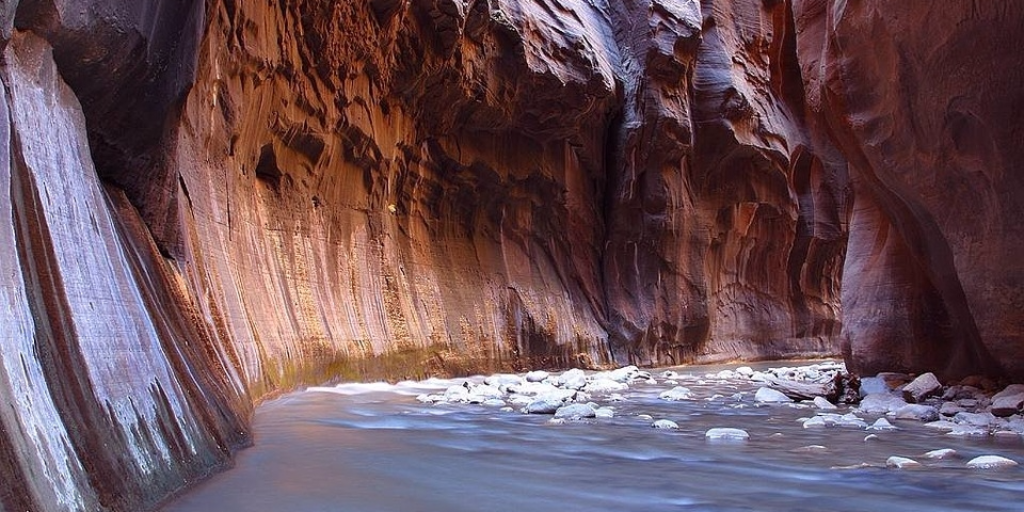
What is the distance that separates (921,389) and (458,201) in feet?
26.1

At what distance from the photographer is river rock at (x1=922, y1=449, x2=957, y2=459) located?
3693 millimetres

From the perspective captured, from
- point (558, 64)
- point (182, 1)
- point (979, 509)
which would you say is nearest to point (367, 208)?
point (558, 64)

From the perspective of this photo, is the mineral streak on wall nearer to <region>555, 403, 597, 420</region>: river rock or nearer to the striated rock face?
the striated rock face

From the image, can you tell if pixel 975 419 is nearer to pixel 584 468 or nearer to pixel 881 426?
pixel 881 426

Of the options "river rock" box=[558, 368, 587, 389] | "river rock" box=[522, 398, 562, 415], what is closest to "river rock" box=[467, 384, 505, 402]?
"river rock" box=[522, 398, 562, 415]

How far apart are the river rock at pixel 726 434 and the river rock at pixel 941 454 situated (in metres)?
0.99

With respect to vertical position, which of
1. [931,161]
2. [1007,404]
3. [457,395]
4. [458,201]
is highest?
[458,201]

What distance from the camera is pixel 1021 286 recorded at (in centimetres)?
594

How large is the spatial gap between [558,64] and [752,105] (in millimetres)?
5953

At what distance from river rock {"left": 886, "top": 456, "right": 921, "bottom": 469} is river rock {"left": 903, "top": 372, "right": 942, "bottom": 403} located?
122 inches

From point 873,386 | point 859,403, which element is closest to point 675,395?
point 859,403

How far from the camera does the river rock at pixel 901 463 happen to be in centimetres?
Answer: 343

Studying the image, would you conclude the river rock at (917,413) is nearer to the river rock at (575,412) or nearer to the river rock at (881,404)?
the river rock at (881,404)

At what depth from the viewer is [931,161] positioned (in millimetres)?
6332
